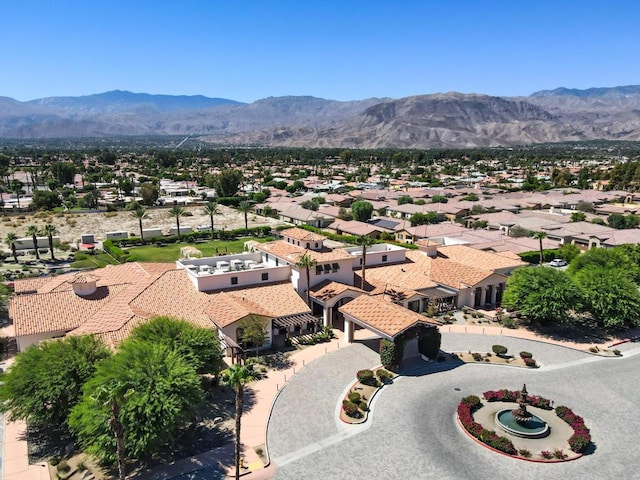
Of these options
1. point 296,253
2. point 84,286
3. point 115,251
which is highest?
point 296,253

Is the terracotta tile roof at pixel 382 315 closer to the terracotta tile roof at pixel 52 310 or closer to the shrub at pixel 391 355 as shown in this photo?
the shrub at pixel 391 355

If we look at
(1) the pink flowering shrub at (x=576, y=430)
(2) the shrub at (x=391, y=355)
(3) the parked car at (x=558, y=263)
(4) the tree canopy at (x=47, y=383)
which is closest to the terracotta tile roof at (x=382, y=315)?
(2) the shrub at (x=391, y=355)

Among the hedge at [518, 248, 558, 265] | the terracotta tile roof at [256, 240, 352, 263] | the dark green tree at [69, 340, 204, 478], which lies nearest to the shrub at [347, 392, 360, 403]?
the dark green tree at [69, 340, 204, 478]

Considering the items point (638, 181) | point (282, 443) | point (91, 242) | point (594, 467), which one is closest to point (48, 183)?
point (91, 242)

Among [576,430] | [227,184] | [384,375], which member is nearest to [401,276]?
[384,375]

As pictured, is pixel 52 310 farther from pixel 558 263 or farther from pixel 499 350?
pixel 558 263

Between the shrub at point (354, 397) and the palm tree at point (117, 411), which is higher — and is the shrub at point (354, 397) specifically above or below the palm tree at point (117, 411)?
below
